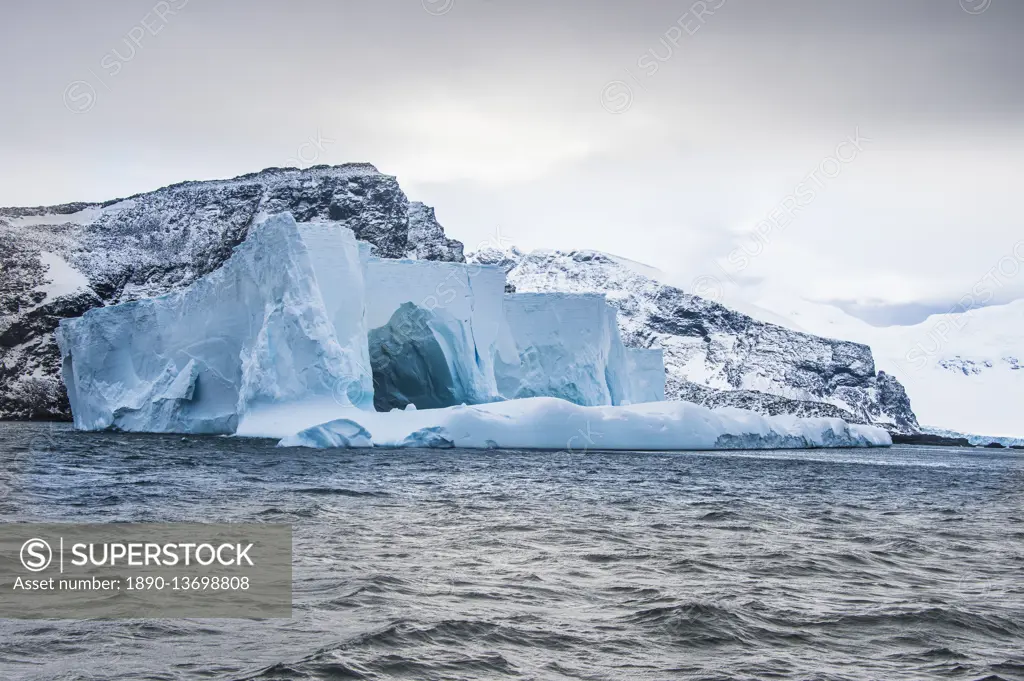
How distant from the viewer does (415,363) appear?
2981cm

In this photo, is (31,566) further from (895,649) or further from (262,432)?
(262,432)

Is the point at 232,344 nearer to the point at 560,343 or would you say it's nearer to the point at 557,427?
the point at 557,427

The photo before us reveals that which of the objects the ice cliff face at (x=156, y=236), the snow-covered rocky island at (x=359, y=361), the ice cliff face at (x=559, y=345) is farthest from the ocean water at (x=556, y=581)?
the ice cliff face at (x=156, y=236)

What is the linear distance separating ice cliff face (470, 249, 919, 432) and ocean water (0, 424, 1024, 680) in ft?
225

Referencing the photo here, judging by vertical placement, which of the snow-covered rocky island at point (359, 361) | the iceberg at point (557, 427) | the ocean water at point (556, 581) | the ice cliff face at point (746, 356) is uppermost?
the ice cliff face at point (746, 356)

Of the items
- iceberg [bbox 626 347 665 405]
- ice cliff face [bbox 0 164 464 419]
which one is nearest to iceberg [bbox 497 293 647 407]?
iceberg [bbox 626 347 665 405]

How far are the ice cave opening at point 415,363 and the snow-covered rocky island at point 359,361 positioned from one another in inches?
1.8

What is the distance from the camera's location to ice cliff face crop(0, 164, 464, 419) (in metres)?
53.9

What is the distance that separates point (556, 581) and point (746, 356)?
9245cm

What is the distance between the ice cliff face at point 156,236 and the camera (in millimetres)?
53947

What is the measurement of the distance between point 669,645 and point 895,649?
1.34 meters

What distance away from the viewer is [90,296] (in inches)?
2160

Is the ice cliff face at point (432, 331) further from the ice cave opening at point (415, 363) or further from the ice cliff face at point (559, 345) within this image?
the ice cliff face at point (559, 345)

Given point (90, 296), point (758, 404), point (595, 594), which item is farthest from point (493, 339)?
point (758, 404)
